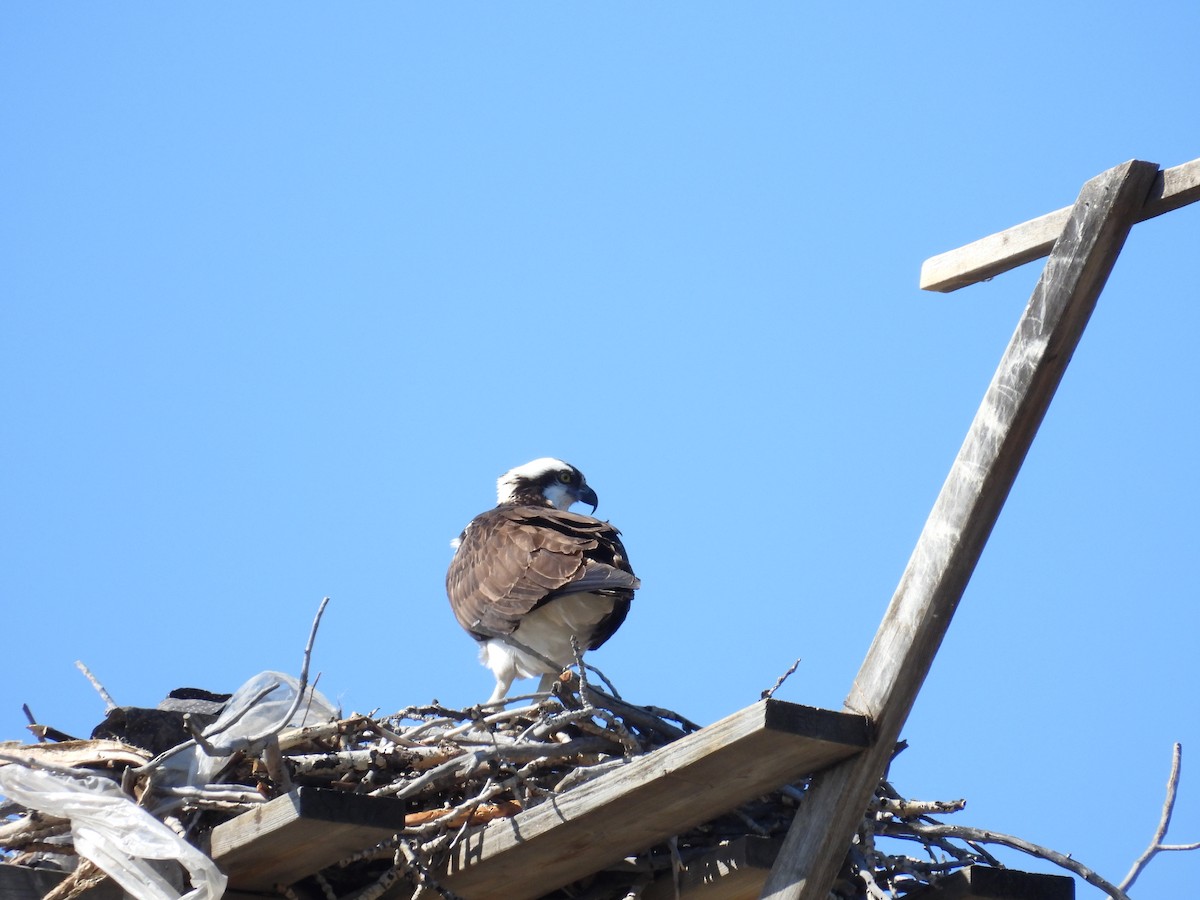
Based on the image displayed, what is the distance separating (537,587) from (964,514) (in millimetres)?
2900

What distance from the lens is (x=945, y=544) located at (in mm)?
3367

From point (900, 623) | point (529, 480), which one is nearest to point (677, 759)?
point (900, 623)

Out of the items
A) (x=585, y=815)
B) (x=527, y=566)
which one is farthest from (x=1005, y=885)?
(x=527, y=566)

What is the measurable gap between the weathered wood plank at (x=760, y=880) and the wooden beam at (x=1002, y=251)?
4.93 feet

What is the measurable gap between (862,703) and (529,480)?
5.00 meters

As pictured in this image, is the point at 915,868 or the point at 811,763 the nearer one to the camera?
the point at 811,763

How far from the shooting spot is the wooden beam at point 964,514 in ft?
10.5

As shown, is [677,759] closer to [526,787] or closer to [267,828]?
[526,787]

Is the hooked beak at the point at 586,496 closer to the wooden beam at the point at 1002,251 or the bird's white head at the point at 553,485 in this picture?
the bird's white head at the point at 553,485

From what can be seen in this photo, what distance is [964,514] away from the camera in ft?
11.0

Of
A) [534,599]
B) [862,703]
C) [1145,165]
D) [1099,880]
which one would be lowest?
[1099,880]

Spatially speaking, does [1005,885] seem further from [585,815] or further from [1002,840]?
[585,815]

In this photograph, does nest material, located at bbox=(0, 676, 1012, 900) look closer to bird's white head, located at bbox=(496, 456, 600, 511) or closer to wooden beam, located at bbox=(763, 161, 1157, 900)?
wooden beam, located at bbox=(763, 161, 1157, 900)

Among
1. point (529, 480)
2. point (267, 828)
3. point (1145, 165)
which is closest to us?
point (1145, 165)
